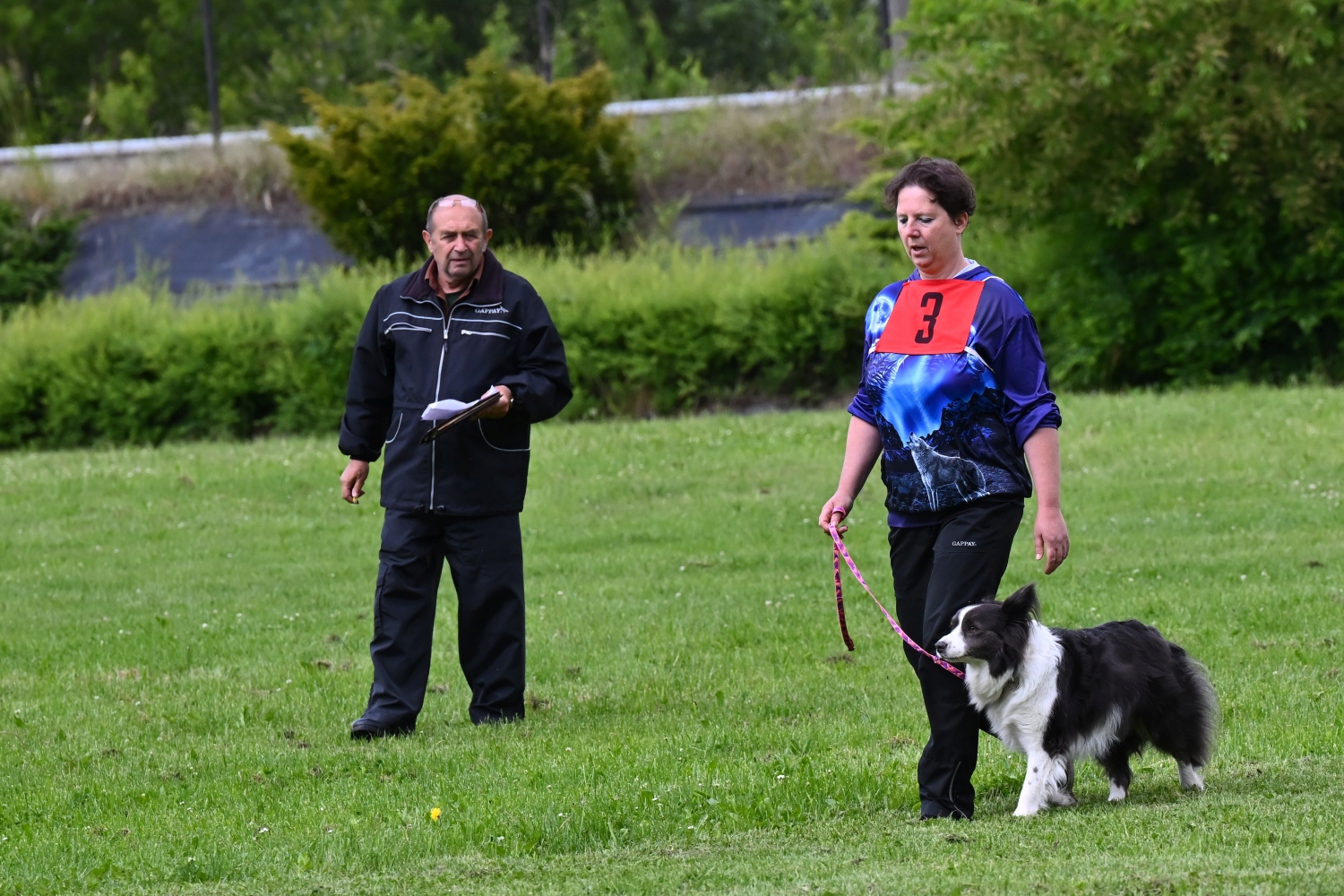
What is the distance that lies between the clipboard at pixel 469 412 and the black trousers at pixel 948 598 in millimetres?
2181

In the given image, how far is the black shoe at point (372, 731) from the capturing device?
7.50 meters

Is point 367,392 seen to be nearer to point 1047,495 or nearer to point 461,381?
point 461,381

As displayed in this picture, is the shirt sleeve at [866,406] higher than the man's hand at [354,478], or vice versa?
the shirt sleeve at [866,406]

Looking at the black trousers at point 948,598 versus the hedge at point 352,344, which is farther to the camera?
the hedge at point 352,344

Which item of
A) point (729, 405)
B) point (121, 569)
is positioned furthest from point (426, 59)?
point (121, 569)

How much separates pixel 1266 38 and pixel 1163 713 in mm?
14345

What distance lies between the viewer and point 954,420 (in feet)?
17.7

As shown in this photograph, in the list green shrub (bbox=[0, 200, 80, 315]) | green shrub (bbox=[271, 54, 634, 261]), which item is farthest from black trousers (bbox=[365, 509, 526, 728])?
green shrub (bbox=[0, 200, 80, 315])

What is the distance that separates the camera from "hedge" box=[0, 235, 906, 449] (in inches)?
800

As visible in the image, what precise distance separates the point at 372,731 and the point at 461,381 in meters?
1.66

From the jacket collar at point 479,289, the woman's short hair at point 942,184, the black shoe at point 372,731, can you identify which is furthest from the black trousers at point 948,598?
the black shoe at point 372,731

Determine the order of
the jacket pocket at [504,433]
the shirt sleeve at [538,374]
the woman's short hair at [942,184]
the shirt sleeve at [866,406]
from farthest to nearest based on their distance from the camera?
the jacket pocket at [504,433], the shirt sleeve at [538,374], the shirt sleeve at [866,406], the woman's short hair at [942,184]

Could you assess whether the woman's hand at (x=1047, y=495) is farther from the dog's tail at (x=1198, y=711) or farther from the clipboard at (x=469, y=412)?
the clipboard at (x=469, y=412)

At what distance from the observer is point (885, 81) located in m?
28.0
